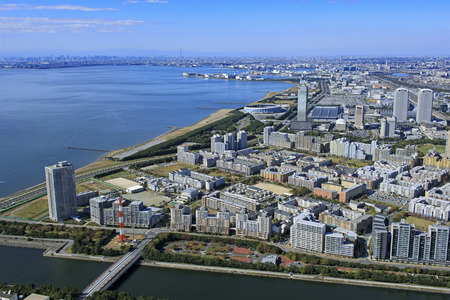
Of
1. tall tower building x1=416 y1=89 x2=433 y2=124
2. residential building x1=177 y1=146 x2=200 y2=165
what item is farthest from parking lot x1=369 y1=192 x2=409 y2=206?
tall tower building x1=416 y1=89 x2=433 y2=124

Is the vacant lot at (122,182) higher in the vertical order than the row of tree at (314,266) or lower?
higher

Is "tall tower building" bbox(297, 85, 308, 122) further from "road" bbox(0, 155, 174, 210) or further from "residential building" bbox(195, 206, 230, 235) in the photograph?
"residential building" bbox(195, 206, 230, 235)

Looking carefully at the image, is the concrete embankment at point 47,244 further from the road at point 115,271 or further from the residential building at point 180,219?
the residential building at point 180,219

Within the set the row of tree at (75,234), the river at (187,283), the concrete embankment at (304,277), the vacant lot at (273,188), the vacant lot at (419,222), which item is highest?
the vacant lot at (273,188)

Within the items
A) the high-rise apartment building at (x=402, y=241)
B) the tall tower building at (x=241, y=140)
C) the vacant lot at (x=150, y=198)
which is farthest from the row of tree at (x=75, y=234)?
the tall tower building at (x=241, y=140)

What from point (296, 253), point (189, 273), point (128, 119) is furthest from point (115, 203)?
point (128, 119)

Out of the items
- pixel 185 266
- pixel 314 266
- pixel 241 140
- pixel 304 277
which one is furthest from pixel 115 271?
pixel 241 140

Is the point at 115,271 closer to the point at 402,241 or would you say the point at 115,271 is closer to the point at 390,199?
the point at 402,241
